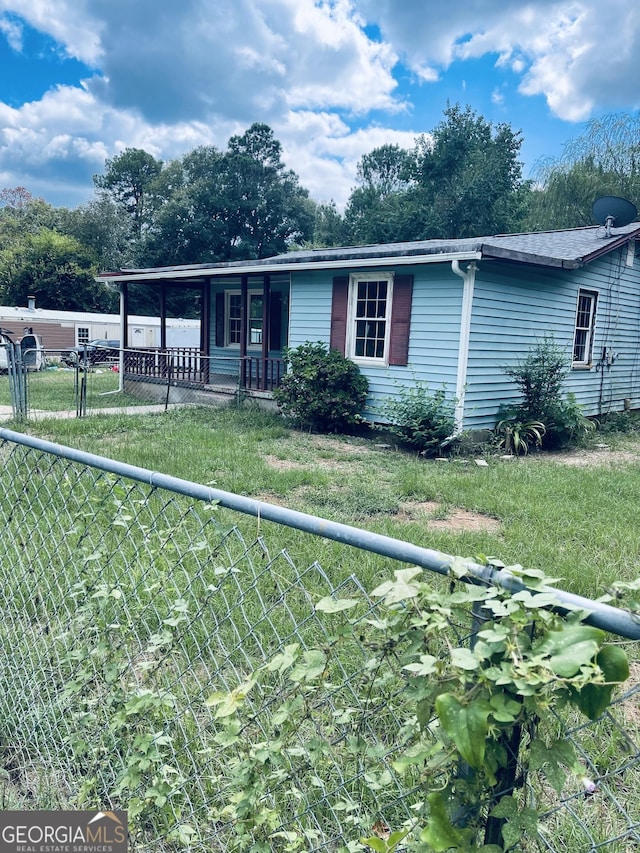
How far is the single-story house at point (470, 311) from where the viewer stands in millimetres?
8742

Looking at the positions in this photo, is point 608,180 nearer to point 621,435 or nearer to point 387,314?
point 621,435

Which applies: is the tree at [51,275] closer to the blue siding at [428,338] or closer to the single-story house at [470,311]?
the single-story house at [470,311]

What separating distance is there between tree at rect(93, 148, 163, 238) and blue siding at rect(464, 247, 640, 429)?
35271mm

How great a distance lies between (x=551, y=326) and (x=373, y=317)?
3.09m

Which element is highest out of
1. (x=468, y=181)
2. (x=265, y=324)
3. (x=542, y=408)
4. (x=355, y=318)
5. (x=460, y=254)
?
(x=468, y=181)

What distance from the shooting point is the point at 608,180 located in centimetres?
2295

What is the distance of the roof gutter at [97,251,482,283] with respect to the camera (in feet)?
A: 27.5

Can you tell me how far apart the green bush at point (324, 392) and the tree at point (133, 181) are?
114 ft

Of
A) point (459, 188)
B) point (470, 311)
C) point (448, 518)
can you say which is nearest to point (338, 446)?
point (470, 311)

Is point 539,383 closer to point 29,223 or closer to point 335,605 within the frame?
point 335,605

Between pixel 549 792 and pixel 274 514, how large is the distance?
4.85 ft

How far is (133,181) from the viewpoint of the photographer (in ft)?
138

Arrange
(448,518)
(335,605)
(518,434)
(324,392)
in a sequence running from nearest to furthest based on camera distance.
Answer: (335,605) → (448,518) → (518,434) → (324,392)

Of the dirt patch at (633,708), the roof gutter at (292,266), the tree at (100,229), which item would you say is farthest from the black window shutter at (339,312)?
the tree at (100,229)
